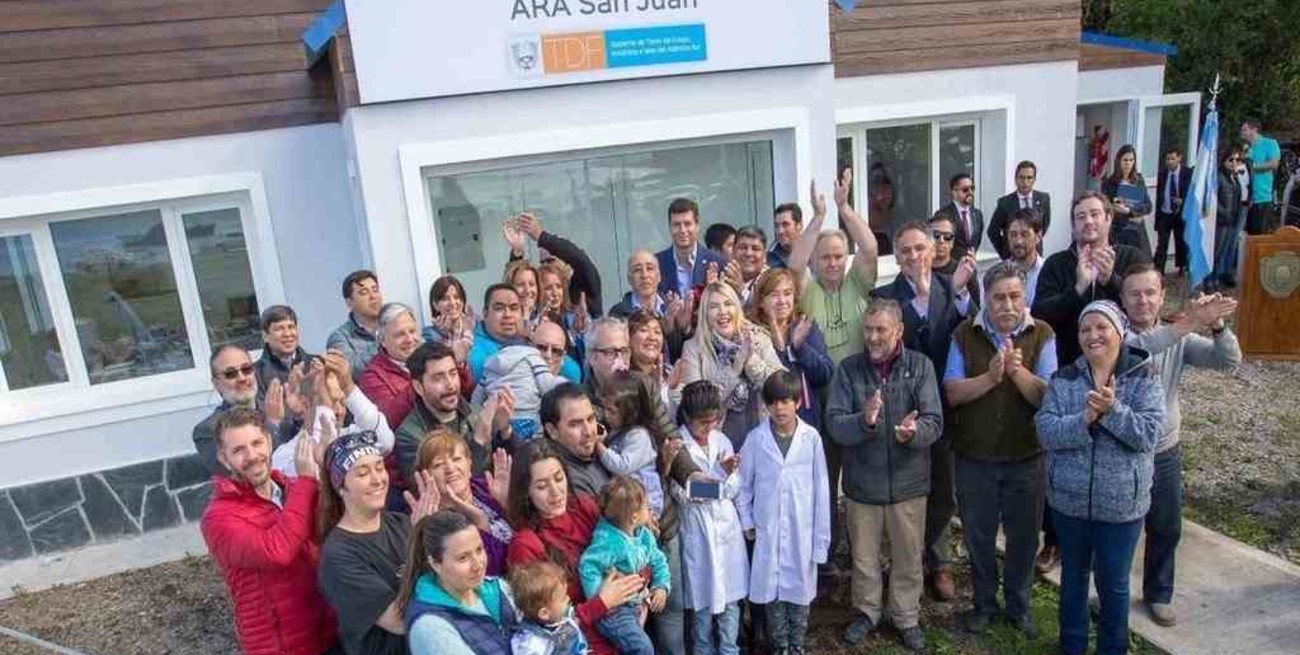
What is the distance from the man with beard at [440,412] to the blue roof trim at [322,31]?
106 inches

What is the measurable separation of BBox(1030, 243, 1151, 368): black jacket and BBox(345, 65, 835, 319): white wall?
2.18m

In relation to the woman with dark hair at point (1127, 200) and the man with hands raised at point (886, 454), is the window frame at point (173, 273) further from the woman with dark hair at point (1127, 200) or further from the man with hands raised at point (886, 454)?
the woman with dark hair at point (1127, 200)

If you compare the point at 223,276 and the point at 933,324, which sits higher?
the point at 223,276

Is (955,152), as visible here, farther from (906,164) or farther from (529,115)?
Result: (529,115)

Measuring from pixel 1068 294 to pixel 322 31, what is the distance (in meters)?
4.58

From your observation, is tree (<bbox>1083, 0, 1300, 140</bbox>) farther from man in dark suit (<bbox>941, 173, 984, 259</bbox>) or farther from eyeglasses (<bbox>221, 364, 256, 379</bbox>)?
eyeglasses (<bbox>221, 364, 256, 379</bbox>)

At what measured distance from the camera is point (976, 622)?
3.81 metres

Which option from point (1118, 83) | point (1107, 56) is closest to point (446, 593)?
point (1107, 56)

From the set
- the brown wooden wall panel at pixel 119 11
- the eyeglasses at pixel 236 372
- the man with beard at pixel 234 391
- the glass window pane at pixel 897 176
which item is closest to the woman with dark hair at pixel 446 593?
the man with beard at pixel 234 391

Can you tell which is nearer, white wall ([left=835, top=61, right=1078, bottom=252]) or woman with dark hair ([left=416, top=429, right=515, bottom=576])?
woman with dark hair ([left=416, top=429, right=515, bottom=576])

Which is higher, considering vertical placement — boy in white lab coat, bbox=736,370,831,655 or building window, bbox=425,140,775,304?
building window, bbox=425,140,775,304

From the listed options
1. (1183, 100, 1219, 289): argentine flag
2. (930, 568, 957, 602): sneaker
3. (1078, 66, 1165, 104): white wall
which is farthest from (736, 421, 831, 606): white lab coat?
(1078, 66, 1165, 104): white wall

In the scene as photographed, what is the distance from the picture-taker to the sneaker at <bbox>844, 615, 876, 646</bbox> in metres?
3.78

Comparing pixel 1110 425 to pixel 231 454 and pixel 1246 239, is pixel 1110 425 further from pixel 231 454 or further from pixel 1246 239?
pixel 231 454
